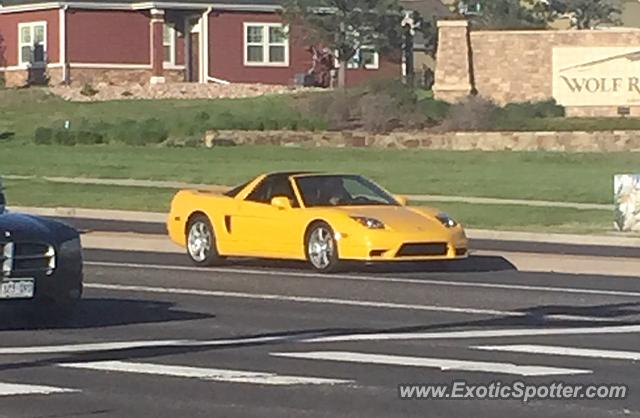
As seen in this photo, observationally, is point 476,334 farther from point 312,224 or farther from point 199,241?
point 199,241

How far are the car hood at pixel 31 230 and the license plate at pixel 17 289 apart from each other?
1.22 ft

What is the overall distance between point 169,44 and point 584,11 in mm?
34643

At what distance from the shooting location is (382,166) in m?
42.8

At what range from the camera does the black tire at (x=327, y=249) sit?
67.5 feet

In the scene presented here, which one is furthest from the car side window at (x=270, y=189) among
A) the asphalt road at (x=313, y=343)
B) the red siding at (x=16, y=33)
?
the red siding at (x=16, y=33)

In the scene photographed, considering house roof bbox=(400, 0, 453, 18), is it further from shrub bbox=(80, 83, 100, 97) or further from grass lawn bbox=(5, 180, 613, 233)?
grass lawn bbox=(5, 180, 613, 233)

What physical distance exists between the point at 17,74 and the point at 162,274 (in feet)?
149

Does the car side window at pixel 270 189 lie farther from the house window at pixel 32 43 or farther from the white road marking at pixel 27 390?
the house window at pixel 32 43

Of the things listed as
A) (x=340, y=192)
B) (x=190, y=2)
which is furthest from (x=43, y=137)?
(x=340, y=192)

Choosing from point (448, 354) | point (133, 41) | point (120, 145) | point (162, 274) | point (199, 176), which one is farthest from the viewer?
point (133, 41)

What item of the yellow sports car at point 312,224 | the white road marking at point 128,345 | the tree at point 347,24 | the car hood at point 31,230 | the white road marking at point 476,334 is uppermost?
the tree at point 347,24

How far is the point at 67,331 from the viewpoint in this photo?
1515 centimetres

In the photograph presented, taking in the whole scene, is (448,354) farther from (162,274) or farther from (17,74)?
(17,74)

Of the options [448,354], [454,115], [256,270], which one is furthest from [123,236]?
[454,115]
